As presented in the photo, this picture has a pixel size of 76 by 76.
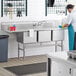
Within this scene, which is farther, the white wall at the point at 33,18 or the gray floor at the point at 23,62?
the white wall at the point at 33,18

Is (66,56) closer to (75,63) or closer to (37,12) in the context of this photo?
(75,63)

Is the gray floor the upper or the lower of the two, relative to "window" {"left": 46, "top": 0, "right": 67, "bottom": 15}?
lower

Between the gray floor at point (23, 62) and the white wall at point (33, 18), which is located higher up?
the white wall at point (33, 18)

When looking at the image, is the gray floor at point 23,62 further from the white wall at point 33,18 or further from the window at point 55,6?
the window at point 55,6

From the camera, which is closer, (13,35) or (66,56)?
(66,56)

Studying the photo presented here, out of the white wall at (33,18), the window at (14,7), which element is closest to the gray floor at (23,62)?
the white wall at (33,18)

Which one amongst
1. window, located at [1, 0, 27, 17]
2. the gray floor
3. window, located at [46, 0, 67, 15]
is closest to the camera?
the gray floor

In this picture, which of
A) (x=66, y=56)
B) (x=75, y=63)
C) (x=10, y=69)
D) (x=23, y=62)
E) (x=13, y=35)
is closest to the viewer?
(x=75, y=63)

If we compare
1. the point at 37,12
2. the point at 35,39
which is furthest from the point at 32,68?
the point at 37,12

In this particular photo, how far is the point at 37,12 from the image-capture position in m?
6.98

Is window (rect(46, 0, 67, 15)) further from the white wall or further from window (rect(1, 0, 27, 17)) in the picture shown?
window (rect(1, 0, 27, 17))

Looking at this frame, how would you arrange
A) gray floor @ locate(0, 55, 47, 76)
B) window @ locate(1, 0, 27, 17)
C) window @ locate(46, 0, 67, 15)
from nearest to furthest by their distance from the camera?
gray floor @ locate(0, 55, 47, 76) → window @ locate(1, 0, 27, 17) → window @ locate(46, 0, 67, 15)

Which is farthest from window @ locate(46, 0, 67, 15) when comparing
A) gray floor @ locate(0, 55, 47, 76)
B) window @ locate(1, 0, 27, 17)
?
gray floor @ locate(0, 55, 47, 76)

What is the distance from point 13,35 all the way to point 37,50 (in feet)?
2.84
